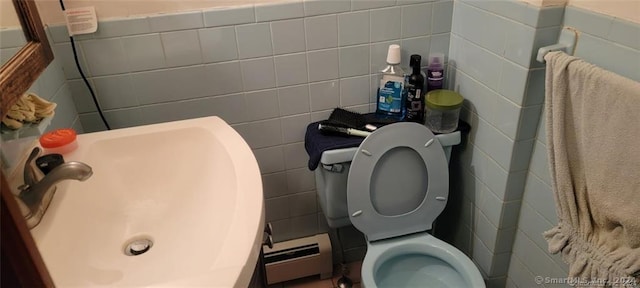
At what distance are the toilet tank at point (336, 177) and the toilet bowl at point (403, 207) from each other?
4cm

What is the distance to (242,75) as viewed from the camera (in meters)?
1.36

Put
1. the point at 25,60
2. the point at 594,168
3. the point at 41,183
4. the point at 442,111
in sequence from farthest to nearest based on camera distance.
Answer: the point at 442,111 < the point at 594,168 < the point at 25,60 < the point at 41,183

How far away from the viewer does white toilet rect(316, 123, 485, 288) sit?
1.34 m

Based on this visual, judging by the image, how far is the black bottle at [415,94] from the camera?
1.41m

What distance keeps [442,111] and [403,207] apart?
33 centimetres

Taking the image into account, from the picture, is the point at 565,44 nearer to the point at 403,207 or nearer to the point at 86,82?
the point at 403,207

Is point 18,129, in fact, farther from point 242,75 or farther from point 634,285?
point 634,285

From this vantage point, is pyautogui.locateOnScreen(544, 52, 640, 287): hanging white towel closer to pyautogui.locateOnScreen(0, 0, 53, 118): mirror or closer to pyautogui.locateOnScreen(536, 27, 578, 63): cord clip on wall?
pyautogui.locateOnScreen(536, 27, 578, 63): cord clip on wall

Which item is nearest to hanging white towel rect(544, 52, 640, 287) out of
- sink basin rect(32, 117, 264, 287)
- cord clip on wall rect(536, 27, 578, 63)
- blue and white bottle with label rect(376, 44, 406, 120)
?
cord clip on wall rect(536, 27, 578, 63)

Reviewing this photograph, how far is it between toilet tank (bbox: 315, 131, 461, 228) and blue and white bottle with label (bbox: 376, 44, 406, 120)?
0.16 metres

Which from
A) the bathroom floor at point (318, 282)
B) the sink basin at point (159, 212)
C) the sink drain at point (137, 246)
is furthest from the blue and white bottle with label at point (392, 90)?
the sink drain at point (137, 246)

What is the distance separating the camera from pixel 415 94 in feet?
4.69

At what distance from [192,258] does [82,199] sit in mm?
292

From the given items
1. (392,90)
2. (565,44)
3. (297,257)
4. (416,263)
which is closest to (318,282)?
(297,257)
